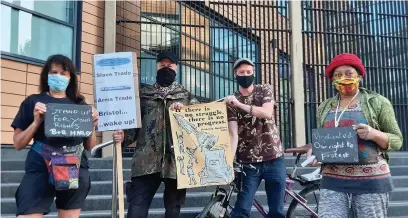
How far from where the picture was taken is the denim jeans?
357 centimetres

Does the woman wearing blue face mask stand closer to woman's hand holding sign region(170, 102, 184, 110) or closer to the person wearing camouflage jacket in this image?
the person wearing camouflage jacket

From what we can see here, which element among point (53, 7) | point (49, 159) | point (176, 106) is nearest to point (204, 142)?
point (176, 106)

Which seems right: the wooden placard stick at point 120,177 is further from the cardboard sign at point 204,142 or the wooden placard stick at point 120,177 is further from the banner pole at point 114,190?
the cardboard sign at point 204,142

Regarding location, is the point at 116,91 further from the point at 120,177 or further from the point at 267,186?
the point at 267,186

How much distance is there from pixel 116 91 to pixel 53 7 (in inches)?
176

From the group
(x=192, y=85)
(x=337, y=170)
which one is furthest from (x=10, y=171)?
(x=337, y=170)

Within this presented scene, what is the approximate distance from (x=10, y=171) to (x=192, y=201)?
2.58 metres

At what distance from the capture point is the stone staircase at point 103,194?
483 centimetres

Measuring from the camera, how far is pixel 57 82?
2.94 meters

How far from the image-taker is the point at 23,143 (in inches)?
111

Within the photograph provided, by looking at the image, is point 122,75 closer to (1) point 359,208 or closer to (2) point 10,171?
(1) point 359,208

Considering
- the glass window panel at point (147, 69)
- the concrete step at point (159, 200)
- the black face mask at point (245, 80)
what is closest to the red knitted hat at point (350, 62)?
the black face mask at point (245, 80)

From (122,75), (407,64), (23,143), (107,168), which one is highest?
(407,64)

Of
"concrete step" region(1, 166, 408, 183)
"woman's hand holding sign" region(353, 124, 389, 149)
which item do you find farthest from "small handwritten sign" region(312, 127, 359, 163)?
"concrete step" region(1, 166, 408, 183)
